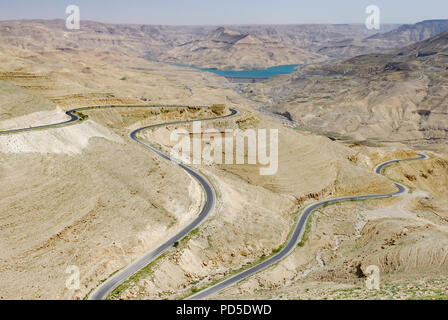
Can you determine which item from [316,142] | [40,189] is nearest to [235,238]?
[40,189]

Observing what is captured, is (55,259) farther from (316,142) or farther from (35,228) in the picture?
(316,142)

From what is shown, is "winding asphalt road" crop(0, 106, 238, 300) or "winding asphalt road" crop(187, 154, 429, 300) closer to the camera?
"winding asphalt road" crop(0, 106, 238, 300)

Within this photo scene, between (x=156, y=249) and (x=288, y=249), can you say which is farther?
(x=288, y=249)

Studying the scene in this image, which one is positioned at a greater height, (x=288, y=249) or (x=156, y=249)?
(x=156, y=249)

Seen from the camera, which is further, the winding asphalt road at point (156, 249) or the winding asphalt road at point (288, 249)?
the winding asphalt road at point (288, 249)

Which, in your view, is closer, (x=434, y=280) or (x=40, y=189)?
(x=434, y=280)

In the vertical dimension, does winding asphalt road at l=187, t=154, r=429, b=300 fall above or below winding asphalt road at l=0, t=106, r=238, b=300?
below

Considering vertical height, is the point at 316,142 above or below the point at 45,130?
below

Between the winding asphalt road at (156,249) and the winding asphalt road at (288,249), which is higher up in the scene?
the winding asphalt road at (156,249)
